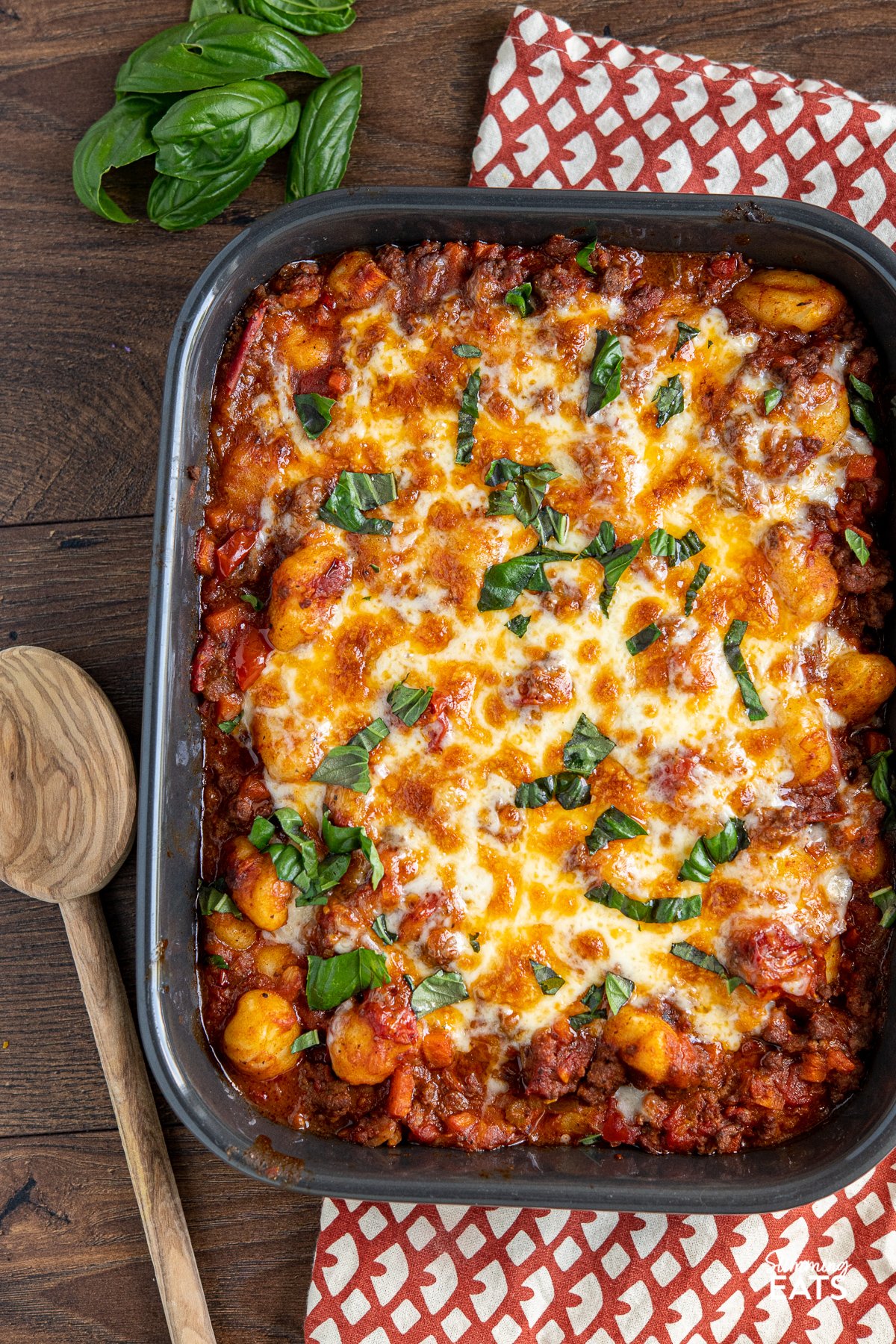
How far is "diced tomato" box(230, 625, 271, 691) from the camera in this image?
2.52m

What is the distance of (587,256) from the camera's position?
8.17 ft

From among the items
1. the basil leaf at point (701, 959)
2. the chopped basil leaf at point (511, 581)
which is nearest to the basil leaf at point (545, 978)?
the basil leaf at point (701, 959)

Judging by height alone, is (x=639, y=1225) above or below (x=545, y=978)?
below

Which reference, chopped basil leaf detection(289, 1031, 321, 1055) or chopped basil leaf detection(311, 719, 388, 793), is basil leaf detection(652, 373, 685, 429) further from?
chopped basil leaf detection(289, 1031, 321, 1055)

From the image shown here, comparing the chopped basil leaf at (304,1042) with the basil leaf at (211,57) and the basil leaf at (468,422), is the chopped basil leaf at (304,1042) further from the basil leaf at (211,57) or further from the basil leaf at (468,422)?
the basil leaf at (211,57)

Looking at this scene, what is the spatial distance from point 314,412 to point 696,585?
40.5 inches

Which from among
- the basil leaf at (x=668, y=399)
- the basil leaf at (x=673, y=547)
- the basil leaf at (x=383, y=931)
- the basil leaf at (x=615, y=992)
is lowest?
the basil leaf at (x=383, y=931)

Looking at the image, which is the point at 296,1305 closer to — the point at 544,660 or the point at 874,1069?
the point at 874,1069

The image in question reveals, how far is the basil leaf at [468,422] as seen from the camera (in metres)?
2.50

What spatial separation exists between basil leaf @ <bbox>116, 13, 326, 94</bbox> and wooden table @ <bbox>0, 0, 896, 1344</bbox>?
232 millimetres

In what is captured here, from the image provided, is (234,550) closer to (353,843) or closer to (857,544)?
(353,843)

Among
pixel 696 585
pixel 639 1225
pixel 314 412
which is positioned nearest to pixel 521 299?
pixel 314 412

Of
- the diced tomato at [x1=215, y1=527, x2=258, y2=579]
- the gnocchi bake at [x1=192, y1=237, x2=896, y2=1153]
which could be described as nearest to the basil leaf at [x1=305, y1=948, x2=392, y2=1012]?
the gnocchi bake at [x1=192, y1=237, x2=896, y2=1153]

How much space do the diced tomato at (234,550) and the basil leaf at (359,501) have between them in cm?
19
